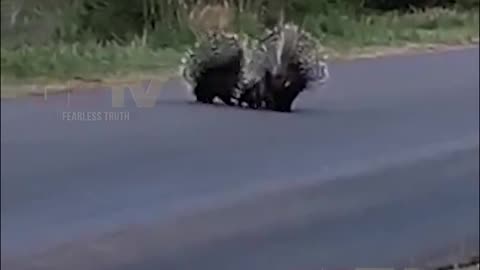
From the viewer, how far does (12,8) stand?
1.31 m

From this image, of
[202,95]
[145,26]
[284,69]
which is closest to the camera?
[145,26]

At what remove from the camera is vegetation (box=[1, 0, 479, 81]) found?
1344 mm

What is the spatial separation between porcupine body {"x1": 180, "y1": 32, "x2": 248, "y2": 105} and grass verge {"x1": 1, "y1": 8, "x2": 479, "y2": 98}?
3 cm

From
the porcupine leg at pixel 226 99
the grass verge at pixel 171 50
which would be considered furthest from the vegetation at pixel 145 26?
the porcupine leg at pixel 226 99

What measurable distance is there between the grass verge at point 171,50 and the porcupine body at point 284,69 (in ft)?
A: 0.08

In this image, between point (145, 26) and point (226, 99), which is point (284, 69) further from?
point (145, 26)

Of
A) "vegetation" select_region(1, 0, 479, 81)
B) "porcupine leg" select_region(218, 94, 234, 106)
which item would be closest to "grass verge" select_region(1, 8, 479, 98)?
"vegetation" select_region(1, 0, 479, 81)

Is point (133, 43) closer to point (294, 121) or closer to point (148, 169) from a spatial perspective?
point (148, 169)

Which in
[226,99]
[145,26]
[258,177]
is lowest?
[258,177]

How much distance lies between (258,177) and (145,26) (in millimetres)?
344

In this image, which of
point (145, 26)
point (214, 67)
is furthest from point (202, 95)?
point (145, 26)

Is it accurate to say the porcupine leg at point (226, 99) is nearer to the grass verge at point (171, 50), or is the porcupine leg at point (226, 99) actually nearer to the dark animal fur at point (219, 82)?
the dark animal fur at point (219, 82)

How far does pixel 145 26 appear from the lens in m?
1.43

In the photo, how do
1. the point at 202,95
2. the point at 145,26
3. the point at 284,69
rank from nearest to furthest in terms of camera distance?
the point at 145,26 < the point at 202,95 < the point at 284,69
